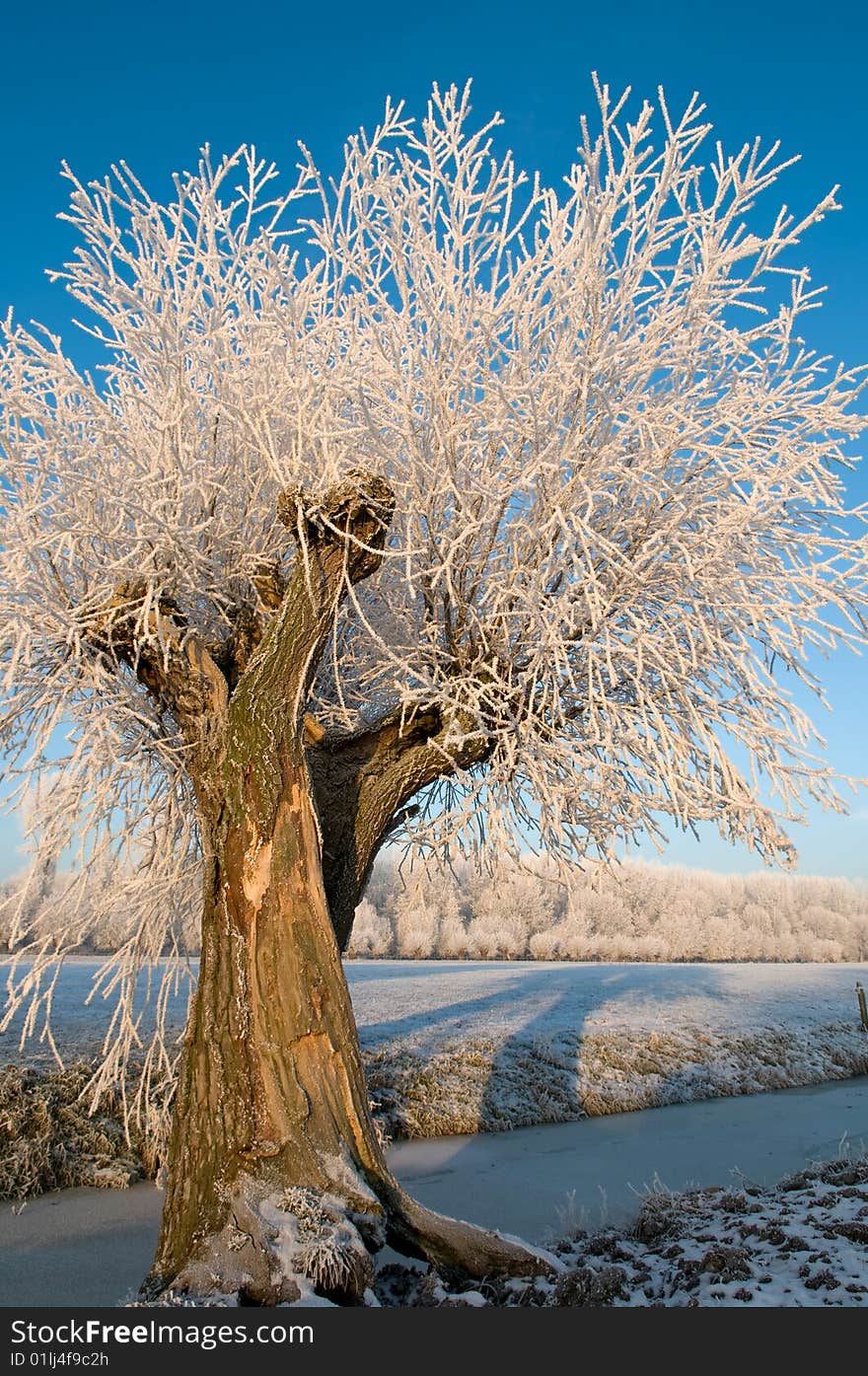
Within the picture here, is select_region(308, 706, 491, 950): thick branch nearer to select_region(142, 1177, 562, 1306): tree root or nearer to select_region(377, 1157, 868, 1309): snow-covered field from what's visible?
select_region(142, 1177, 562, 1306): tree root

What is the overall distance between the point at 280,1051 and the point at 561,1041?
10.6m

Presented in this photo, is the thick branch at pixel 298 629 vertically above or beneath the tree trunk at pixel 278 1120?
above

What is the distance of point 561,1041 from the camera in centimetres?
1362

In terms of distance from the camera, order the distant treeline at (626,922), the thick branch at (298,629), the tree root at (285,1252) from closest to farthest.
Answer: the tree root at (285,1252) < the thick branch at (298,629) < the distant treeline at (626,922)

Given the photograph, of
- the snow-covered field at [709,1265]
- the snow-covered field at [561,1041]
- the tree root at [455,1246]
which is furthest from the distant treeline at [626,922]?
the tree root at [455,1246]

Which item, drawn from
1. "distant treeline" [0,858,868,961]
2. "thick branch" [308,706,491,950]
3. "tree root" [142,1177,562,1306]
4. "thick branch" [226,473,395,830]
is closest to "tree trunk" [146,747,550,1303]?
"tree root" [142,1177,562,1306]

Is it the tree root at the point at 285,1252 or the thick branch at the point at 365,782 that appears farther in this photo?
the thick branch at the point at 365,782

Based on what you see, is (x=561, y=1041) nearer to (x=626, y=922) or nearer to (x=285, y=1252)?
(x=285, y=1252)

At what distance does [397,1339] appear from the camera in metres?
3.41

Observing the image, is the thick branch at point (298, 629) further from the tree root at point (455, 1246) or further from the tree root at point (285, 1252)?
A: the tree root at point (455, 1246)

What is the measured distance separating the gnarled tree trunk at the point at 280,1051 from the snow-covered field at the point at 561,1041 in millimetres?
6182

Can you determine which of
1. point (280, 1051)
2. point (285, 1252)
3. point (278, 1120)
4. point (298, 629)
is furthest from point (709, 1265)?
point (298, 629)

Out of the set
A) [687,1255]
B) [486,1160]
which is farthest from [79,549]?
[486,1160]

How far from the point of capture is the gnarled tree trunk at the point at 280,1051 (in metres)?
3.84
